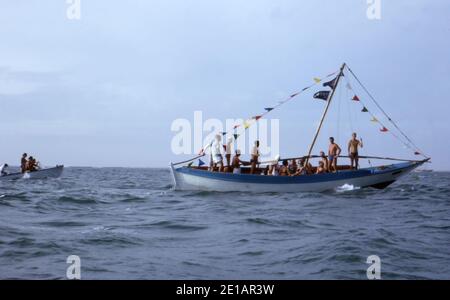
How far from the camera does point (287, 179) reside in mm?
27109

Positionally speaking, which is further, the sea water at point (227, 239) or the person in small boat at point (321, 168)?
the person in small boat at point (321, 168)

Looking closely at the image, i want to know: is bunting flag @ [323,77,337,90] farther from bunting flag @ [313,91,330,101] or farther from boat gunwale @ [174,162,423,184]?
boat gunwale @ [174,162,423,184]

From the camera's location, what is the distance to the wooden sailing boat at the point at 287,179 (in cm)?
2727

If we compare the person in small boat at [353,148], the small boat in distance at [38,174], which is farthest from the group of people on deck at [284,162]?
the small boat in distance at [38,174]

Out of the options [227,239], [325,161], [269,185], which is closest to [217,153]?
[269,185]

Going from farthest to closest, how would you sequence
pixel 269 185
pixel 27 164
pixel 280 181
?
pixel 27 164 → pixel 269 185 → pixel 280 181

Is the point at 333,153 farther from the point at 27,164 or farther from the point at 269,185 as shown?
the point at 27,164

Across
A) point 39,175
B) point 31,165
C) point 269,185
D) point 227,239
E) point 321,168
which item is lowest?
point 227,239

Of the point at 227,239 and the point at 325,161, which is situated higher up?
the point at 325,161

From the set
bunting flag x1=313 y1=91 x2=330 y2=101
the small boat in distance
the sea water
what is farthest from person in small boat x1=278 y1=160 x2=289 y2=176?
the small boat in distance

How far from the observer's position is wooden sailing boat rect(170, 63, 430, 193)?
89.5 ft

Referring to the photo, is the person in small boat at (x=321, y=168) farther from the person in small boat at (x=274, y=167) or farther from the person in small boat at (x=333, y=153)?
the person in small boat at (x=274, y=167)

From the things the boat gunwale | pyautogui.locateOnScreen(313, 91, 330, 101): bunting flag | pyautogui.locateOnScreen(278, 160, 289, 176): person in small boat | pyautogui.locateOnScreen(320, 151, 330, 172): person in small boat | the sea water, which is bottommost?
the sea water
